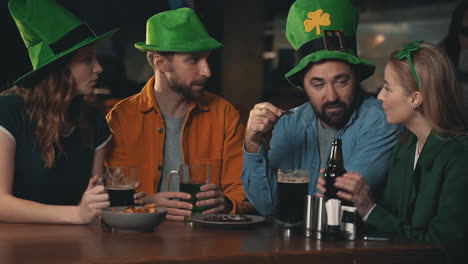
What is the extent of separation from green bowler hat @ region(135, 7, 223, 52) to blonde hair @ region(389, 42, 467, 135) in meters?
0.94

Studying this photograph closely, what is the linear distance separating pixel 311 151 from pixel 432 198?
2.15 ft

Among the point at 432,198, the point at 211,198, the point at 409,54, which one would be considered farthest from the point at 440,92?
the point at 211,198

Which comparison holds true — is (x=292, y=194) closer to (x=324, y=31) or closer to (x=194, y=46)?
(x=324, y=31)

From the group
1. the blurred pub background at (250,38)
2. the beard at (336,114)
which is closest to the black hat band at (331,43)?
the beard at (336,114)

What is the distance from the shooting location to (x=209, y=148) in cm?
283

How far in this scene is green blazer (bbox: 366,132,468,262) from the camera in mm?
1796

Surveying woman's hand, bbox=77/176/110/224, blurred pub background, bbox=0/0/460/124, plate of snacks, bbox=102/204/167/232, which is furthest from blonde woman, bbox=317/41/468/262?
blurred pub background, bbox=0/0/460/124

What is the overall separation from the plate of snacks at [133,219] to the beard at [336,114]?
2.81ft

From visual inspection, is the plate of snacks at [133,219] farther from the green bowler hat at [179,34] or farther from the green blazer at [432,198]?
→ the green bowler hat at [179,34]

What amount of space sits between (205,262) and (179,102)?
1446 mm

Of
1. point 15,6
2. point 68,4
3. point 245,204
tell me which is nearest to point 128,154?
point 245,204

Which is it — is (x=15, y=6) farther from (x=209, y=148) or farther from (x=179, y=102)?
(x=209, y=148)

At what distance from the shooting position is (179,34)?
2.73 metres

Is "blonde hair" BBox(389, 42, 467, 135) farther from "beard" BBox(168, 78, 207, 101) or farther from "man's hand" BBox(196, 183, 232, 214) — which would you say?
"beard" BBox(168, 78, 207, 101)
